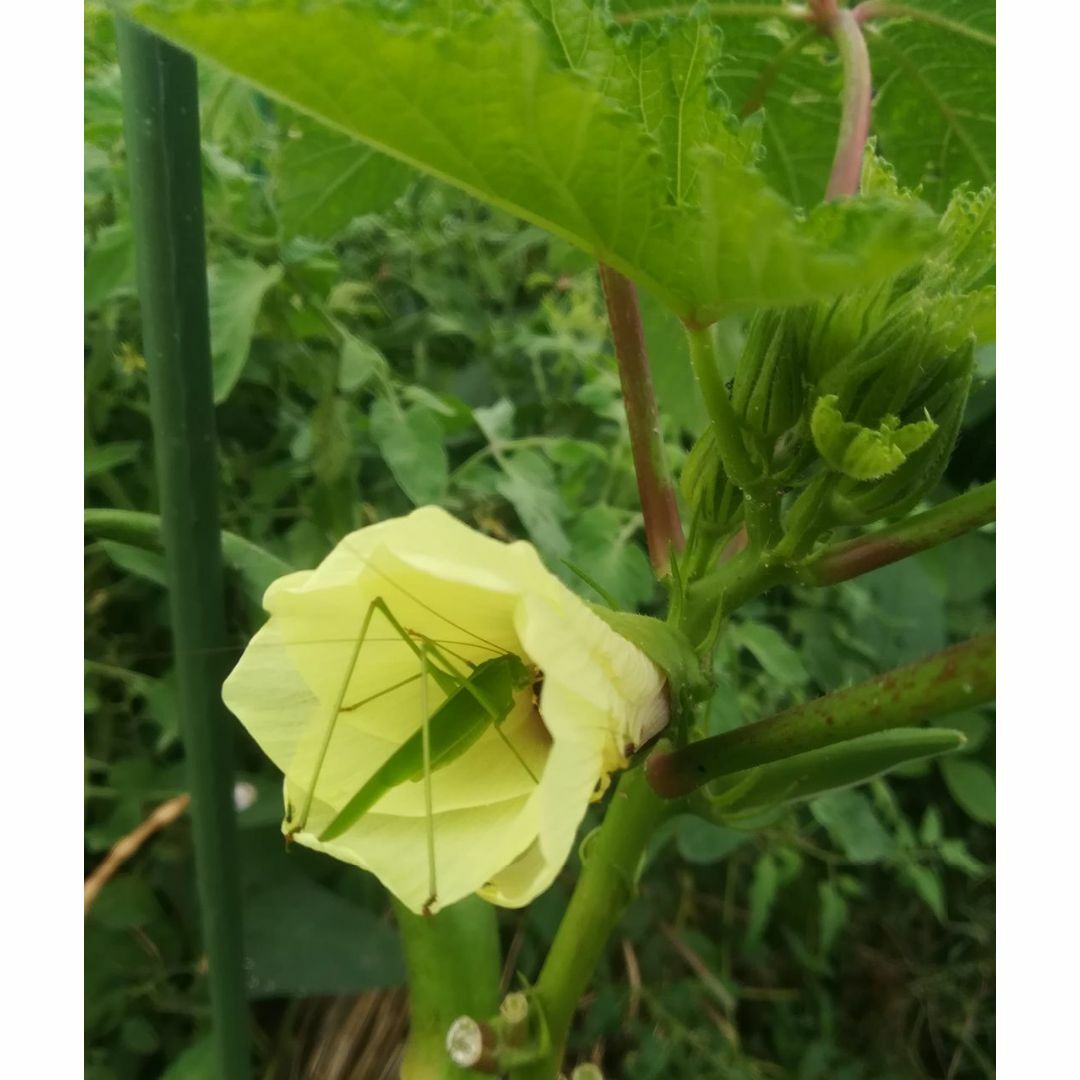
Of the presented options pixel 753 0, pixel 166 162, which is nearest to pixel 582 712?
pixel 166 162

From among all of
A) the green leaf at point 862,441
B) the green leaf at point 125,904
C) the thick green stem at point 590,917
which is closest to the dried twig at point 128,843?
the green leaf at point 125,904

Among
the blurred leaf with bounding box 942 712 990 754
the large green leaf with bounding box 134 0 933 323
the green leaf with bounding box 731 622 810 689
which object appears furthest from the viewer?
the blurred leaf with bounding box 942 712 990 754

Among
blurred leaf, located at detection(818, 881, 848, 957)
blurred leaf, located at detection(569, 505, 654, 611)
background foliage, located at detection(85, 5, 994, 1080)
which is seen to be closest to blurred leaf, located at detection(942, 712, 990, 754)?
background foliage, located at detection(85, 5, 994, 1080)

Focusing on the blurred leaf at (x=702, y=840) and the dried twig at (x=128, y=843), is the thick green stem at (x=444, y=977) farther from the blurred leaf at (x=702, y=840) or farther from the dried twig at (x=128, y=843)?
the blurred leaf at (x=702, y=840)

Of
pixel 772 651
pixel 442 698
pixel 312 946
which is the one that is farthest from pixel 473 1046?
pixel 772 651

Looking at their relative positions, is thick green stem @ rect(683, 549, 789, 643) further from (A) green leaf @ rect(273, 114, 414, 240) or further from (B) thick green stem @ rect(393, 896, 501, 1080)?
(A) green leaf @ rect(273, 114, 414, 240)
